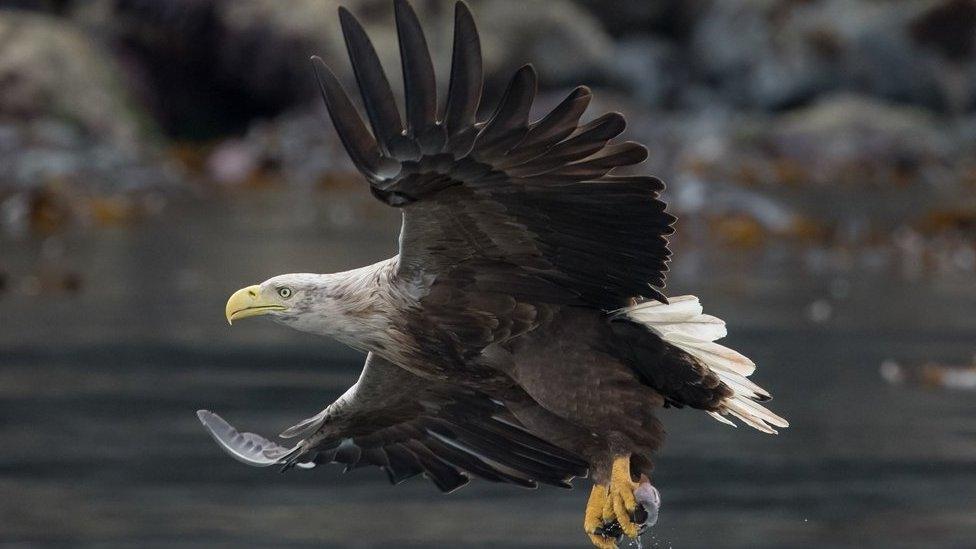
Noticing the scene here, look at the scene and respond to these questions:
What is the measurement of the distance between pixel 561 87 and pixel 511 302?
20692 millimetres

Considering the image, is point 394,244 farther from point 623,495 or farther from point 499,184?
point 499,184

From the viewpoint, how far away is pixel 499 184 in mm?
4660

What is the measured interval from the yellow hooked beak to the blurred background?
146 centimetres

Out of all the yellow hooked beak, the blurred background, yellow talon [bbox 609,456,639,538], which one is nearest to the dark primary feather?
the yellow hooked beak

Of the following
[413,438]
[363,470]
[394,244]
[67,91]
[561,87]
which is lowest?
[413,438]

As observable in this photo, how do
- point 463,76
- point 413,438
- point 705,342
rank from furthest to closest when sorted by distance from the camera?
1. point 413,438
2. point 705,342
3. point 463,76

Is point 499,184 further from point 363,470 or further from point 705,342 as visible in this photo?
point 363,470

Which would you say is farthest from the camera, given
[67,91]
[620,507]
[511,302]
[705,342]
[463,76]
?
[67,91]

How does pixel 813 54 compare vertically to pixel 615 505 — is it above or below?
above

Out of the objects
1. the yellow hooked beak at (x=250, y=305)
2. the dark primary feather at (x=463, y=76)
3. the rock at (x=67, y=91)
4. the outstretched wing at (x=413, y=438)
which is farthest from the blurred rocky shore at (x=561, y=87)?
the dark primary feather at (x=463, y=76)

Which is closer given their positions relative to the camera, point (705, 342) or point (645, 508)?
point (645, 508)

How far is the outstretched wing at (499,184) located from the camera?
4.34 m

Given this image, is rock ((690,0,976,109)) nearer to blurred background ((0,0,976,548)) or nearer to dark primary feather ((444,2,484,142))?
blurred background ((0,0,976,548))

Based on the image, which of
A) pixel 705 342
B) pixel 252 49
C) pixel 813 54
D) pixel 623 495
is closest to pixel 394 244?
pixel 705 342
